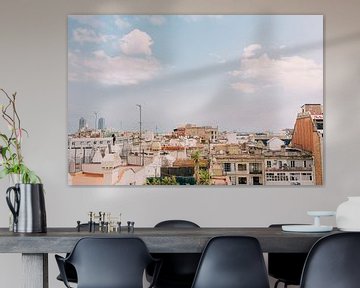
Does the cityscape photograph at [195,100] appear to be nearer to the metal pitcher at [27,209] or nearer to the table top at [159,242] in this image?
the metal pitcher at [27,209]

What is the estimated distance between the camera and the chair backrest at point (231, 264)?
3.52 metres

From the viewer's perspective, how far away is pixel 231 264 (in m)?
3.56

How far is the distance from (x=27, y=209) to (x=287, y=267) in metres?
1.84

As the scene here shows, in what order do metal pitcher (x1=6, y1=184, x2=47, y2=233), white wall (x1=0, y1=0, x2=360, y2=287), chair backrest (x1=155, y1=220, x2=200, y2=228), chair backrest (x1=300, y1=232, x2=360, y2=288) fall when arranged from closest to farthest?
chair backrest (x1=300, y1=232, x2=360, y2=288), metal pitcher (x1=6, y1=184, x2=47, y2=233), chair backrest (x1=155, y1=220, x2=200, y2=228), white wall (x1=0, y1=0, x2=360, y2=287)

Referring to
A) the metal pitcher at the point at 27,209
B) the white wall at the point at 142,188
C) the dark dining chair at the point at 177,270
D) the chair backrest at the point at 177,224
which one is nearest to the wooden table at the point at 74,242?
the metal pitcher at the point at 27,209

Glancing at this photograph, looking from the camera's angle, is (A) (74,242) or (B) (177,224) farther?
(B) (177,224)

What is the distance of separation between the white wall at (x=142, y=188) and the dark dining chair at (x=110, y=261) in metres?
2.19

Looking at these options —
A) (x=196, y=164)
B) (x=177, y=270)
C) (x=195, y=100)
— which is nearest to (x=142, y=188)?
(x=196, y=164)

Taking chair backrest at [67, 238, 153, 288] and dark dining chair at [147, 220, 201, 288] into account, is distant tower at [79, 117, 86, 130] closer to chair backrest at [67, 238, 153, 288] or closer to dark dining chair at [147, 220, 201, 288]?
dark dining chair at [147, 220, 201, 288]

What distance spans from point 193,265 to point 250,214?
52.7 inches

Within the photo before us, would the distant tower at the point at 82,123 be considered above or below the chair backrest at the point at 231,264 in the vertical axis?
above

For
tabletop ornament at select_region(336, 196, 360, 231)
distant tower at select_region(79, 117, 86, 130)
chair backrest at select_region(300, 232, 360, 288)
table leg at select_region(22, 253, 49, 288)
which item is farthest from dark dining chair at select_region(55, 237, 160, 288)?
distant tower at select_region(79, 117, 86, 130)

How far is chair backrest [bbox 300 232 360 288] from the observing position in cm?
343

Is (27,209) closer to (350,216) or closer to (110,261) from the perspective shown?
(110,261)
